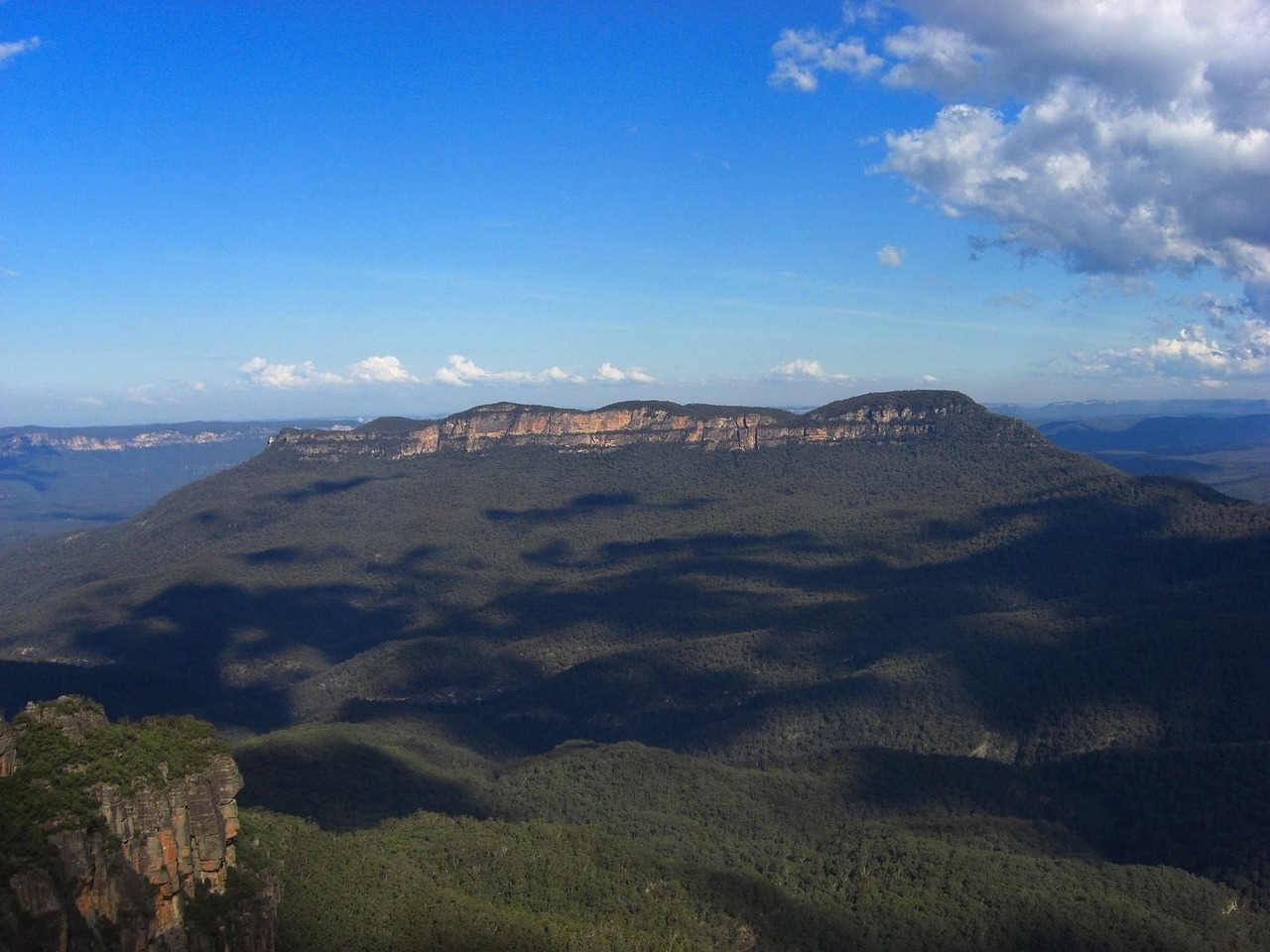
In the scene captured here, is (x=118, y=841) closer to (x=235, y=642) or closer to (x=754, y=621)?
(x=754, y=621)

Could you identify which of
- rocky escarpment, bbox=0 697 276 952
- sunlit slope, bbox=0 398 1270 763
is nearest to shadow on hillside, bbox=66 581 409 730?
sunlit slope, bbox=0 398 1270 763

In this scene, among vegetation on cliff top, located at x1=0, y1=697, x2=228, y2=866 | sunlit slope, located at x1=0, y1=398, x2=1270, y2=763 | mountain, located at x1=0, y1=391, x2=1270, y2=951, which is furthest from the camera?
sunlit slope, located at x1=0, y1=398, x2=1270, y2=763

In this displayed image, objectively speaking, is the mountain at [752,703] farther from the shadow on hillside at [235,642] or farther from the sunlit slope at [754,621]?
the shadow on hillside at [235,642]

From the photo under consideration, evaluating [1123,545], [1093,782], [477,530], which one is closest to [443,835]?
[1093,782]

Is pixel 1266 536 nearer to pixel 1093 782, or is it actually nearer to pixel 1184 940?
pixel 1093 782

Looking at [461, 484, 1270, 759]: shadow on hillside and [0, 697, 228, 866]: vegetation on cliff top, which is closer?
[0, 697, 228, 866]: vegetation on cliff top

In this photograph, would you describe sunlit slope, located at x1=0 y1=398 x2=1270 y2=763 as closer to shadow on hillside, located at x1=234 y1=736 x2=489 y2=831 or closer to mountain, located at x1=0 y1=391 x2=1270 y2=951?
mountain, located at x1=0 y1=391 x2=1270 y2=951

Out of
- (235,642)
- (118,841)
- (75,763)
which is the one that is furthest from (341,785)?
(235,642)
